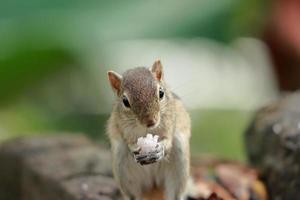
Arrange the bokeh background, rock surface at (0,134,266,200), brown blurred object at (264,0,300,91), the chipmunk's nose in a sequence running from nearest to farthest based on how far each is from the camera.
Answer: the chipmunk's nose < rock surface at (0,134,266,200) < the bokeh background < brown blurred object at (264,0,300,91)

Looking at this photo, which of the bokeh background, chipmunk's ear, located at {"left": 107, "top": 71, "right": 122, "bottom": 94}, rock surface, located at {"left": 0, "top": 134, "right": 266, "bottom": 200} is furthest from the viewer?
the bokeh background

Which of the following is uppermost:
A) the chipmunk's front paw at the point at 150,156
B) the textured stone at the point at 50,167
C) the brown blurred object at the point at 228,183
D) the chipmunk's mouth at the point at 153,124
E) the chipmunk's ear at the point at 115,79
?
the chipmunk's ear at the point at 115,79

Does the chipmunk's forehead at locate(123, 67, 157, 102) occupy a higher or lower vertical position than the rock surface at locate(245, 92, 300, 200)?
higher

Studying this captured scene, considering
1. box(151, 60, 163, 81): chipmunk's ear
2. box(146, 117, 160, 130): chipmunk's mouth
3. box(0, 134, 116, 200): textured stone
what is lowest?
box(0, 134, 116, 200): textured stone

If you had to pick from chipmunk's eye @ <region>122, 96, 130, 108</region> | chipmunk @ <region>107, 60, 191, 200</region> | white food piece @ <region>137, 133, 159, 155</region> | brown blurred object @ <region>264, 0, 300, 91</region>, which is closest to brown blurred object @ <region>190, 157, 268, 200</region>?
chipmunk @ <region>107, 60, 191, 200</region>

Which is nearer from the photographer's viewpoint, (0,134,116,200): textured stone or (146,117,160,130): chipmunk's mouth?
(146,117,160,130): chipmunk's mouth

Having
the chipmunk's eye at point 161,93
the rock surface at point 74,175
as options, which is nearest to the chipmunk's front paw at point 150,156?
the chipmunk's eye at point 161,93

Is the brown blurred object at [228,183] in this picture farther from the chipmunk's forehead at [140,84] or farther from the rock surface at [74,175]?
the chipmunk's forehead at [140,84]

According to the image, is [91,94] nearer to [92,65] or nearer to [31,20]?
[92,65]

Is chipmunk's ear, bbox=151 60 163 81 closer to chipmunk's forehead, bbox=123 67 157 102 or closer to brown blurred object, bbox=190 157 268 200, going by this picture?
chipmunk's forehead, bbox=123 67 157 102
